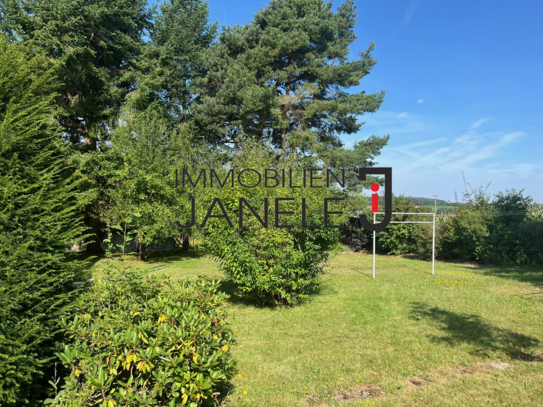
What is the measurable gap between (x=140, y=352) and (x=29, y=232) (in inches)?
55.3

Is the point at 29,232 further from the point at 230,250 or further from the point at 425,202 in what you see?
the point at 425,202

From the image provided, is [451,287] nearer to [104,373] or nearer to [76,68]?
[104,373]

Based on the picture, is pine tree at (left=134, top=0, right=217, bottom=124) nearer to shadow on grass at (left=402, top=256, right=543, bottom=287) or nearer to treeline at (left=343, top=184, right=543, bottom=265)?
treeline at (left=343, top=184, right=543, bottom=265)

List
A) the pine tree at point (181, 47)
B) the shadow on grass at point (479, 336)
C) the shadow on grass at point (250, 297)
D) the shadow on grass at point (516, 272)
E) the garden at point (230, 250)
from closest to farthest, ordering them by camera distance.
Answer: the garden at point (230, 250)
the shadow on grass at point (479, 336)
the shadow on grass at point (250, 297)
the shadow on grass at point (516, 272)
the pine tree at point (181, 47)

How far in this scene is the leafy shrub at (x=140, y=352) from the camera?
8.34 ft

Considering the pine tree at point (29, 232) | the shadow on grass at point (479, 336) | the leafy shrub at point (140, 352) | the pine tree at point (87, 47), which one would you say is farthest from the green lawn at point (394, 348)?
the pine tree at point (87, 47)

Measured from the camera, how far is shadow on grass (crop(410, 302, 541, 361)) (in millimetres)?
4941

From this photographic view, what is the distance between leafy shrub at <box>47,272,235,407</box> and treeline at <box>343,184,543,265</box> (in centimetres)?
1294

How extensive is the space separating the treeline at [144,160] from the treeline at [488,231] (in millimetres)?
4850

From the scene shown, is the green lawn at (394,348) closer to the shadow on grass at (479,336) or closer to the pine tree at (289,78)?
the shadow on grass at (479,336)

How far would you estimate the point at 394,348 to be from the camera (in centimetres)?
509

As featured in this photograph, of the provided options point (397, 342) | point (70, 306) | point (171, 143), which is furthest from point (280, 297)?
point (171, 143)

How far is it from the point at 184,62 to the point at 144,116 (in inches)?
264

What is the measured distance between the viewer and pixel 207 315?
3.30m
